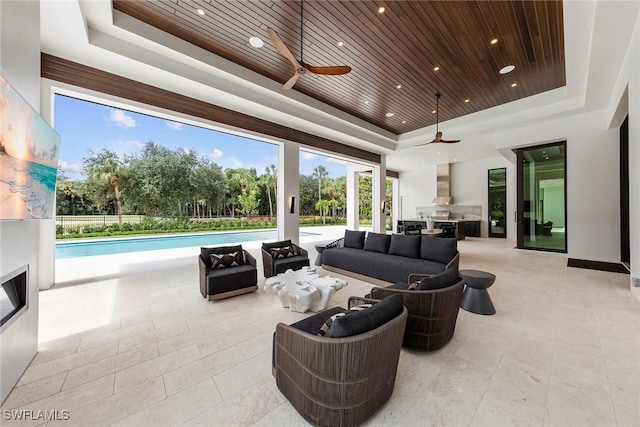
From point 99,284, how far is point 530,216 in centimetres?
1079

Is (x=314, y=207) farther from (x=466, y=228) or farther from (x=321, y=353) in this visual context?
(x=321, y=353)

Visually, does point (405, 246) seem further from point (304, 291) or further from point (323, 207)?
point (323, 207)

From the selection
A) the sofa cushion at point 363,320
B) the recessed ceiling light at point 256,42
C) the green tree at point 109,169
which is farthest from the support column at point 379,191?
the green tree at point 109,169

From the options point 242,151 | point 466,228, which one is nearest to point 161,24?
point 242,151

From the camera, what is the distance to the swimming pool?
7605mm

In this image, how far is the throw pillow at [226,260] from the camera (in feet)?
12.6

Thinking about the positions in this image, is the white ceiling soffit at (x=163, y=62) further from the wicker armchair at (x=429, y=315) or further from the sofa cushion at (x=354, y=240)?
the wicker armchair at (x=429, y=315)

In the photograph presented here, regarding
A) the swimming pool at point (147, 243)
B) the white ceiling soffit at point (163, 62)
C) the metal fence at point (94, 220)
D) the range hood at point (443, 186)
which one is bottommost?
the swimming pool at point (147, 243)

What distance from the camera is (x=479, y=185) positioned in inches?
444

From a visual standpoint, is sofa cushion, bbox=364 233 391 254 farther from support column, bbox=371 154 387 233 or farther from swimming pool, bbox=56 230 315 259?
swimming pool, bbox=56 230 315 259

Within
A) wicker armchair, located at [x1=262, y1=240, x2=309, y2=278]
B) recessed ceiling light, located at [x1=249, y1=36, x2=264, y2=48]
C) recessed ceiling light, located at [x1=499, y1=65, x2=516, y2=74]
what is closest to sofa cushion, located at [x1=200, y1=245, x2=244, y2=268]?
wicker armchair, located at [x1=262, y1=240, x2=309, y2=278]

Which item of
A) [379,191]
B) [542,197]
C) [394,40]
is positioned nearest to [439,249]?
[394,40]

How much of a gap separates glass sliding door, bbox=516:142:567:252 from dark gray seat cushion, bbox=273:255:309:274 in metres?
6.97

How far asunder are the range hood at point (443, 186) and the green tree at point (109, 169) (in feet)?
43.8
